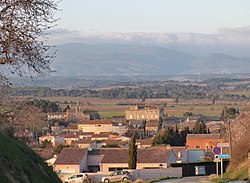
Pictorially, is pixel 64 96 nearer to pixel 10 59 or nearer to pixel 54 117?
pixel 54 117

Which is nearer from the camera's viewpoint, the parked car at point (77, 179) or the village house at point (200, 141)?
the parked car at point (77, 179)

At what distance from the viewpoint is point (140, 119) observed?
139625mm

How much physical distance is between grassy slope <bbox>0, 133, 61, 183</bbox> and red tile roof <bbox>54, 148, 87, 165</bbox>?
123 ft

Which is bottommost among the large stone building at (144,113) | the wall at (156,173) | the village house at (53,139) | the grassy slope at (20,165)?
the large stone building at (144,113)

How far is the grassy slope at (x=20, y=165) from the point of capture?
10.2 m

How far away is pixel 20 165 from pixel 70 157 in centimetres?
4111

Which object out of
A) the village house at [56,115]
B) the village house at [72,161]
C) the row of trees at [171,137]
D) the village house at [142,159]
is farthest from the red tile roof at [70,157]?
the village house at [56,115]

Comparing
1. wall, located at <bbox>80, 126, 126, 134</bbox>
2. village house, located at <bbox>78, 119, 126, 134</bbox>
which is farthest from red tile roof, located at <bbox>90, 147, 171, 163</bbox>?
village house, located at <bbox>78, 119, 126, 134</bbox>

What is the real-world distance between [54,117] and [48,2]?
107m

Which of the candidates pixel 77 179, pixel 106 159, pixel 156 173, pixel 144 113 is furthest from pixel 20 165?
pixel 144 113

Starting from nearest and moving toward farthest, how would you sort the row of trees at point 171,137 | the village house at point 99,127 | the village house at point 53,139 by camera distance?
1. the row of trees at point 171,137
2. the village house at point 53,139
3. the village house at point 99,127

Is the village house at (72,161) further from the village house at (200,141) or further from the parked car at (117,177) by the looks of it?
the village house at (200,141)

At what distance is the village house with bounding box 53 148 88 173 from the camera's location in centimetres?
5003

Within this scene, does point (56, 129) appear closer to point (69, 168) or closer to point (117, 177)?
point (69, 168)
